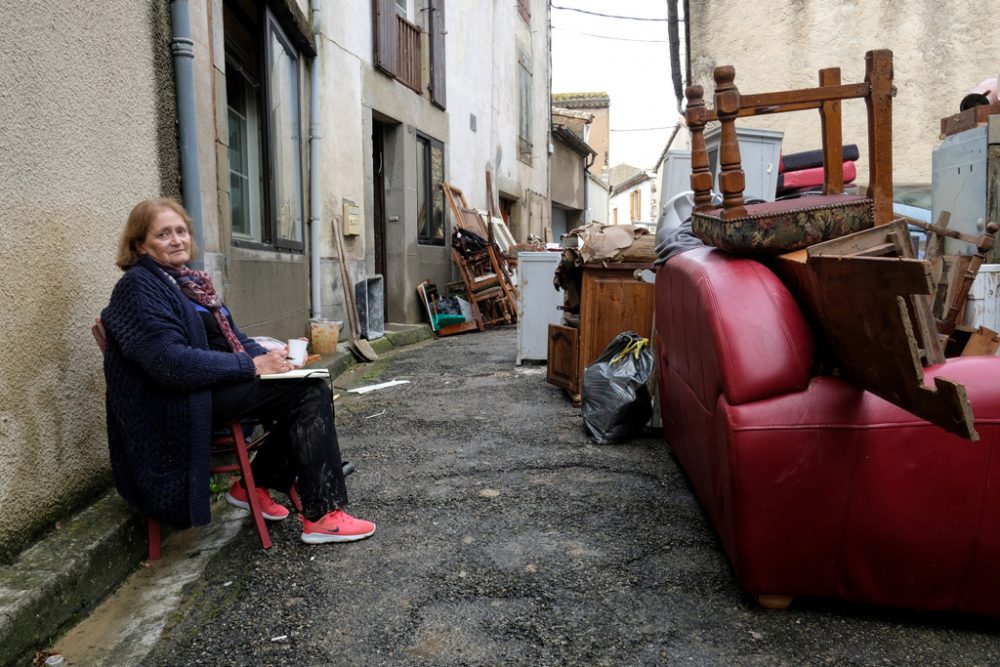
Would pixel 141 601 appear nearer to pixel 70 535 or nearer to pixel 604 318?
pixel 70 535

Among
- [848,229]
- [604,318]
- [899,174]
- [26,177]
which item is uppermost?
[899,174]

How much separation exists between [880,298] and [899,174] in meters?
9.97

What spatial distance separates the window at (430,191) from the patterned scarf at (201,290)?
6.93 metres

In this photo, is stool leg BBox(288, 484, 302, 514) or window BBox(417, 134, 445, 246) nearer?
stool leg BBox(288, 484, 302, 514)

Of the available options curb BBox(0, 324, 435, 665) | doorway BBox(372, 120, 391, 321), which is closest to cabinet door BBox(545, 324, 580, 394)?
curb BBox(0, 324, 435, 665)

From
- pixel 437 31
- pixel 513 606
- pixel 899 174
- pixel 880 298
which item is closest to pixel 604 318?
pixel 513 606

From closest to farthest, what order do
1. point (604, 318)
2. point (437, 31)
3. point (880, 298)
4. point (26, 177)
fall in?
point (880, 298), point (26, 177), point (604, 318), point (437, 31)

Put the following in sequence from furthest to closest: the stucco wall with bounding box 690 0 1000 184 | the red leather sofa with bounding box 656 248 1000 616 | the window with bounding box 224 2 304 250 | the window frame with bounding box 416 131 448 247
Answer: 1. the stucco wall with bounding box 690 0 1000 184
2. the window frame with bounding box 416 131 448 247
3. the window with bounding box 224 2 304 250
4. the red leather sofa with bounding box 656 248 1000 616

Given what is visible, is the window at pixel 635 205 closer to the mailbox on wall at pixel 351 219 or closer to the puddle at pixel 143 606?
the mailbox on wall at pixel 351 219

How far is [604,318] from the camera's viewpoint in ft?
15.2

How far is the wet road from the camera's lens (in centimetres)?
186

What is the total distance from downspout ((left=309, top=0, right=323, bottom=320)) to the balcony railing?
6.86 feet

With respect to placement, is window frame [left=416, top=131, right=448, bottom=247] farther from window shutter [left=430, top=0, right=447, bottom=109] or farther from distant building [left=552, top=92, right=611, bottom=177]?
distant building [left=552, top=92, right=611, bottom=177]

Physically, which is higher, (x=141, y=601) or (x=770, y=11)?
(x=770, y=11)
